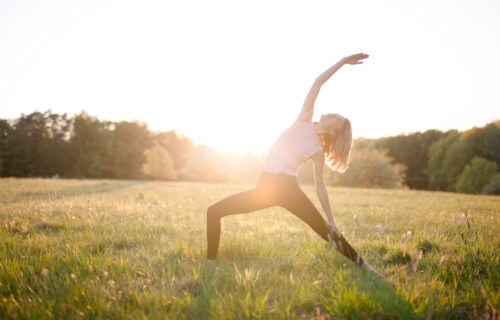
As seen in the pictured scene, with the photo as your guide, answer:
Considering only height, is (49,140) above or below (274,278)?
above

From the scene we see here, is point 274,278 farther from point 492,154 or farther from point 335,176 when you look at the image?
point 492,154

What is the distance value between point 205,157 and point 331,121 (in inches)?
2346

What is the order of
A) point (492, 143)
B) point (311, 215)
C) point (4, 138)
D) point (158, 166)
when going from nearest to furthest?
1. point (311, 215)
2. point (492, 143)
3. point (4, 138)
4. point (158, 166)

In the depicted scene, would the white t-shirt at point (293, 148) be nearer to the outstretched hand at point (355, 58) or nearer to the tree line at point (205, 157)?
the outstretched hand at point (355, 58)

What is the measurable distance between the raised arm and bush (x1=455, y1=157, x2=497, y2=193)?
49622 mm

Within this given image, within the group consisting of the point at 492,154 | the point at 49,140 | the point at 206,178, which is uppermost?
the point at 49,140

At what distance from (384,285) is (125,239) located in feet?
13.8

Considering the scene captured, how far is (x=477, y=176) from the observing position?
40.1 meters

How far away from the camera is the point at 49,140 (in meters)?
50.5

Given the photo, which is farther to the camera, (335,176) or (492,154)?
(492,154)

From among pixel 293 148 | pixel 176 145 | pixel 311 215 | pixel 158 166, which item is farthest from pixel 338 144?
pixel 176 145

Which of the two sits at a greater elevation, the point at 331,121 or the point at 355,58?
the point at 355,58

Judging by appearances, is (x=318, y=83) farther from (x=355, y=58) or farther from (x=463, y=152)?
(x=463, y=152)

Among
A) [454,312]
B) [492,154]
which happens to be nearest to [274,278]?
[454,312]
